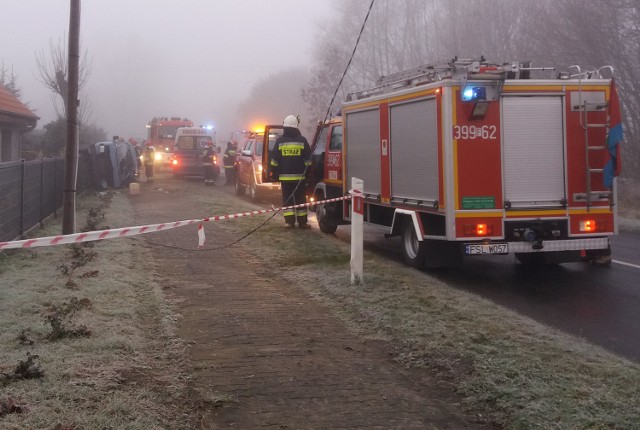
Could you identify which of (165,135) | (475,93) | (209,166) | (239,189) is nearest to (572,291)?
(475,93)

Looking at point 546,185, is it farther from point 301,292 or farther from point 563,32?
point 563,32

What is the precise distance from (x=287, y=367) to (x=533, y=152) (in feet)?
16.6

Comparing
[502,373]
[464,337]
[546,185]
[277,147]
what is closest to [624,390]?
[502,373]

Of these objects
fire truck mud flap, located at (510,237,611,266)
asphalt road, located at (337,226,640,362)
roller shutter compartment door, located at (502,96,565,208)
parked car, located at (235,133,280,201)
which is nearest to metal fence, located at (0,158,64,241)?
asphalt road, located at (337,226,640,362)

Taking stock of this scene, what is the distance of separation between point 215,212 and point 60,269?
744 cm

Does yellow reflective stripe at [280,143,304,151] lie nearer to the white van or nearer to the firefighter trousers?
the firefighter trousers

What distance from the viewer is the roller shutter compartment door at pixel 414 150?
29.0 ft

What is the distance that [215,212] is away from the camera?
1555 centimetres

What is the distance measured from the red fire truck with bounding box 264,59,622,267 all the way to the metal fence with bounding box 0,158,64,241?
5894 millimetres

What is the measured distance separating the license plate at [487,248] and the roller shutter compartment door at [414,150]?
30.6 inches

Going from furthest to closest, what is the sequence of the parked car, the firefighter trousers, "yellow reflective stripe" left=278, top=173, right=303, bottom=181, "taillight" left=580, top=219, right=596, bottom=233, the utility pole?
the parked car
the firefighter trousers
"yellow reflective stripe" left=278, top=173, right=303, bottom=181
the utility pole
"taillight" left=580, top=219, right=596, bottom=233

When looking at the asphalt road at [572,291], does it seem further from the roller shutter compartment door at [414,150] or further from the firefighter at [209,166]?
the firefighter at [209,166]

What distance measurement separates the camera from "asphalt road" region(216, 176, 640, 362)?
6613 mm

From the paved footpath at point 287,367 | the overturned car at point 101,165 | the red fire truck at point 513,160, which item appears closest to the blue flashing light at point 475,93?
the red fire truck at point 513,160
